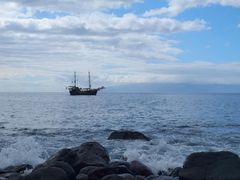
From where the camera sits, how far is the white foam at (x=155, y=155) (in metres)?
20.0

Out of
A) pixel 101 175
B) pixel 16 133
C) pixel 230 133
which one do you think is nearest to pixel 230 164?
pixel 101 175

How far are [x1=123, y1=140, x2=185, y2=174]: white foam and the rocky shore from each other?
2.83 m

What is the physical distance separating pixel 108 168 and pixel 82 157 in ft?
6.30

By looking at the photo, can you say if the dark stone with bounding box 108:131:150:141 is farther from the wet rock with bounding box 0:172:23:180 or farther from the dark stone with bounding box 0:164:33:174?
the wet rock with bounding box 0:172:23:180

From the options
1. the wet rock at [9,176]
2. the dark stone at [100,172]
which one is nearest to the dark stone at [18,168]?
the wet rock at [9,176]

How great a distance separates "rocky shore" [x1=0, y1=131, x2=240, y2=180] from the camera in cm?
1376

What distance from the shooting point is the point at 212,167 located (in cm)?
1430

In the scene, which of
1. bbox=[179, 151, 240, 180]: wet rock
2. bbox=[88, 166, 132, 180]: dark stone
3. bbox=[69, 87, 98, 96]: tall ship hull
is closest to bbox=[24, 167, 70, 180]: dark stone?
bbox=[88, 166, 132, 180]: dark stone

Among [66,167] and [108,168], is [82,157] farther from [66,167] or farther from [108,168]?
[108,168]

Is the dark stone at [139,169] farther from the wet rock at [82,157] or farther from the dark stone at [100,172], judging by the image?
the dark stone at [100,172]

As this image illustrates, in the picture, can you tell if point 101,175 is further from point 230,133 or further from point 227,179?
point 230,133

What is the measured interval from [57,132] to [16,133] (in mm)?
3225

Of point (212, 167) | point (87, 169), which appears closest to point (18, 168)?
point (87, 169)

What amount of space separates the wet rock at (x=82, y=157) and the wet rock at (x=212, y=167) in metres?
3.26
